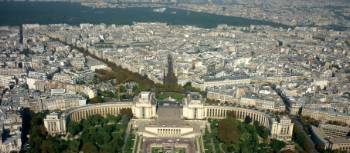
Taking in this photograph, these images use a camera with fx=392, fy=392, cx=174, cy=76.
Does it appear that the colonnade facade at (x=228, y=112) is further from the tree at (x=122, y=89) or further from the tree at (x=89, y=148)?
the tree at (x=89, y=148)

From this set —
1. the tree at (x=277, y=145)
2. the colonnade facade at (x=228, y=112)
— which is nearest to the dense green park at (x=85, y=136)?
the colonnade facade at (x=228, y=112)

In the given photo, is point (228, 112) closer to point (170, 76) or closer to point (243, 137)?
point (243, 137)

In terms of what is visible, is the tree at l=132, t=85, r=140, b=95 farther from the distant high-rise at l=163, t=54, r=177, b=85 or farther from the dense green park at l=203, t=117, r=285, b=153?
the dense green park at l=203, t=117, r=285, b=153

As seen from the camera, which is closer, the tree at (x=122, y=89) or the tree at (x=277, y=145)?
the tree at (x=277, y=145)

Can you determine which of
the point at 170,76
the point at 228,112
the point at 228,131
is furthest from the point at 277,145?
the point at 170,76

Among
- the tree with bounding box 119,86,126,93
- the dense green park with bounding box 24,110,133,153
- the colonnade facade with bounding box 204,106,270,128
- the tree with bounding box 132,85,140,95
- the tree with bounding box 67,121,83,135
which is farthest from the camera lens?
the tree with bounding box 119,86,126,93

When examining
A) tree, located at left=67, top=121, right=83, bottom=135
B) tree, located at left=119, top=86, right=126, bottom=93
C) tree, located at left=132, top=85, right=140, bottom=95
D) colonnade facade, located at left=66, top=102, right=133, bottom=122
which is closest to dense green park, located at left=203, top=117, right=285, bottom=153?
colonnade facade, located at left=66, top=102, right=133, bottom=122
